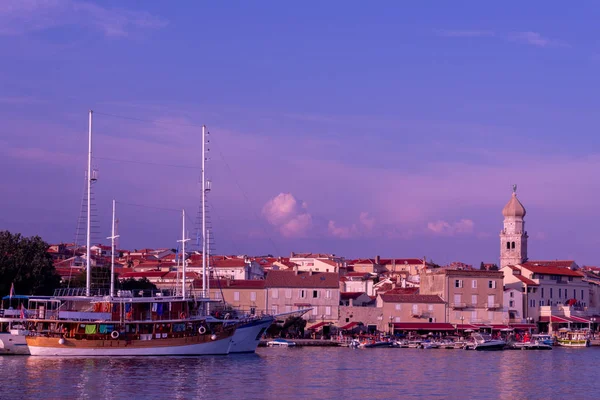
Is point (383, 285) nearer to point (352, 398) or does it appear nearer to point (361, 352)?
point (361, 352)

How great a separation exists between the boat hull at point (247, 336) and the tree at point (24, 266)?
2126 centimetres

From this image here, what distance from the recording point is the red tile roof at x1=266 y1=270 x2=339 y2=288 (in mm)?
103312

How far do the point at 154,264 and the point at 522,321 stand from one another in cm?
5807

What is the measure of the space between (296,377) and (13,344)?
2228 cm

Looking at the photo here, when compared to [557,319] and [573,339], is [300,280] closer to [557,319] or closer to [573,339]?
[573,339]

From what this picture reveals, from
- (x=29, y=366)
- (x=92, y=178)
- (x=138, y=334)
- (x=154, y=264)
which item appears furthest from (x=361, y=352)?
(x=154, y=264)

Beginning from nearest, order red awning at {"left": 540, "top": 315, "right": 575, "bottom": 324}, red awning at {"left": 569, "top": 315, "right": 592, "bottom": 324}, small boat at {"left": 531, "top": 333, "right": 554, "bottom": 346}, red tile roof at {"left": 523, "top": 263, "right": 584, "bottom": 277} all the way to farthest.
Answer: small boat at {"left": 531, "top": 333, "right": 554, "bottom": 346}
red awning at {"left": 540, "top": 315, "right": 575, "bottom": 324}
red awning at {"left": 569, "top": 315, "right": 592, "bottom": 324}
red tile roof at {"left": 523, "top": 263, "right": 584, "bottom": 277}

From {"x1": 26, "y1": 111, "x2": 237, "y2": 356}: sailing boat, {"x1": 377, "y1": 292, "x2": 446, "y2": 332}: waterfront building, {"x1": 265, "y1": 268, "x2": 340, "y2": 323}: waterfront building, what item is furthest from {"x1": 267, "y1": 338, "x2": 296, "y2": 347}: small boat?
{"x1": 26, "y1": 111, "x2": 237, "y2": 356}: sailing boat

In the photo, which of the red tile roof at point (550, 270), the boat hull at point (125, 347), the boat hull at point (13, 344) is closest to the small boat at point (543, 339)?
the red tile roof at point (550, 270)

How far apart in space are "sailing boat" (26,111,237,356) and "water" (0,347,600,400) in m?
1.78

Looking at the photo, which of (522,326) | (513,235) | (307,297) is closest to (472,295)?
(522,326)

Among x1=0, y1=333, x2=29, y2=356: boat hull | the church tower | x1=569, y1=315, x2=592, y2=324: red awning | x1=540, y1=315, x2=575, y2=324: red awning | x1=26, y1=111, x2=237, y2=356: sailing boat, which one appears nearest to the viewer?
x1=26, y1=111, x2=237, y2=356: sailing boat

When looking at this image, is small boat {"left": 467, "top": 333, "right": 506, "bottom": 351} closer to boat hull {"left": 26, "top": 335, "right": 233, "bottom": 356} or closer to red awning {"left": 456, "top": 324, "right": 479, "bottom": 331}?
red awning {"left": 456, "top": 324, "right": 479, "bottom": 331}

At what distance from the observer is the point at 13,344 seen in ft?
221
